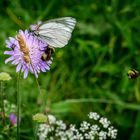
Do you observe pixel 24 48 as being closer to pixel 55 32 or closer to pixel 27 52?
pixel 27 52

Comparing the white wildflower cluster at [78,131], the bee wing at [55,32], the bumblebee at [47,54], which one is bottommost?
the white wildflower cluster at [78,131]

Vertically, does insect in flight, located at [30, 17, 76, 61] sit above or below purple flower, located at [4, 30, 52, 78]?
above

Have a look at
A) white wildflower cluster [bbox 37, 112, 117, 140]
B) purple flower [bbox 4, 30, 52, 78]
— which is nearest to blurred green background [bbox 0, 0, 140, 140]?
white wildflower cluster [bbox 37, 112, 117, 140]

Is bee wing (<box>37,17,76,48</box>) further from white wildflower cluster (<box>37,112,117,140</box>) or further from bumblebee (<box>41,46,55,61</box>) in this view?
white wildflower cluster (<box>37,112,117,140</box>)

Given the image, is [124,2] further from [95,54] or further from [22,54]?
[22,54]

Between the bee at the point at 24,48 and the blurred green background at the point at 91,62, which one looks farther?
the blurred green background at the point at 91,62

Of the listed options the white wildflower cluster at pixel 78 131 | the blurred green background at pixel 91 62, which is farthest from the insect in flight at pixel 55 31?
the blurred green background at pixel 91 62

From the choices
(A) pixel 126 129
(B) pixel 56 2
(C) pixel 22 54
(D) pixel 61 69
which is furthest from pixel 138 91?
(C) pixel 22 54

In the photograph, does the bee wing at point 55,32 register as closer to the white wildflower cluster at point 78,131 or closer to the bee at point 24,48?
the bee at point 24,48

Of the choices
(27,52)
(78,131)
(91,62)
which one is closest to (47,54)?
(27,52)
